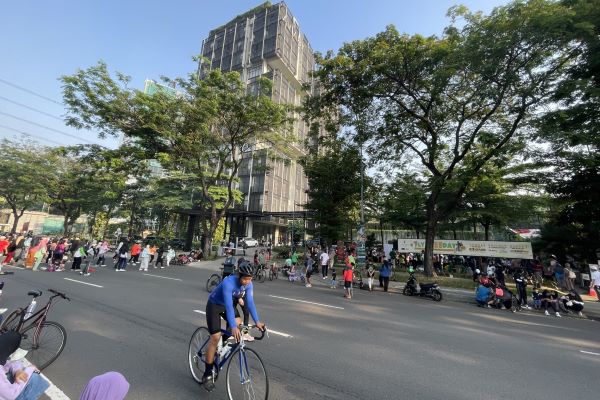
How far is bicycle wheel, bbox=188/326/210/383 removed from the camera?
409 cm

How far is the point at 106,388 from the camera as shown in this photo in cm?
182

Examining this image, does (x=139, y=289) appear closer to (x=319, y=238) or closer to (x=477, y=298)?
(x=477, y=298)

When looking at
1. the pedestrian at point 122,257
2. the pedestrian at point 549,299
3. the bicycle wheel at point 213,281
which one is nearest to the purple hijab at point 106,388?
the bicycle wheel at point 213,281

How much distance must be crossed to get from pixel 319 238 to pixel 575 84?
19957 millimetres

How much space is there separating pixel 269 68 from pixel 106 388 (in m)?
56.8

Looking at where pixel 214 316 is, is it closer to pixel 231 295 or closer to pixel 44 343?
pixel 231 295

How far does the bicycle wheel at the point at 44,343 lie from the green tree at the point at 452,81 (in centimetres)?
1544

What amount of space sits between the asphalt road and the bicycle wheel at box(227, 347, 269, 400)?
1.76ft

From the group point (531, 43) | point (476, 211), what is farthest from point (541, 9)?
point (476, 211)

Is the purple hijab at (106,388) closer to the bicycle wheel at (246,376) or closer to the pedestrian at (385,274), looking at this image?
the bicycle wheel at (246,376)

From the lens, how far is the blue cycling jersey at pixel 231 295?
11.2ft

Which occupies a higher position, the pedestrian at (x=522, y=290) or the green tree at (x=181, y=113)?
the green tree at (x=181, y=113)

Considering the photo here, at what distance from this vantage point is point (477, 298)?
40.1 feet

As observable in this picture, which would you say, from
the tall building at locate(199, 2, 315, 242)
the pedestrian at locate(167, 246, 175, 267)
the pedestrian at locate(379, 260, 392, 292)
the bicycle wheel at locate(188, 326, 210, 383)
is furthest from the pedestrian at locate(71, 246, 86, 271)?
the tall building at locate(199, 2, 315, 242)
